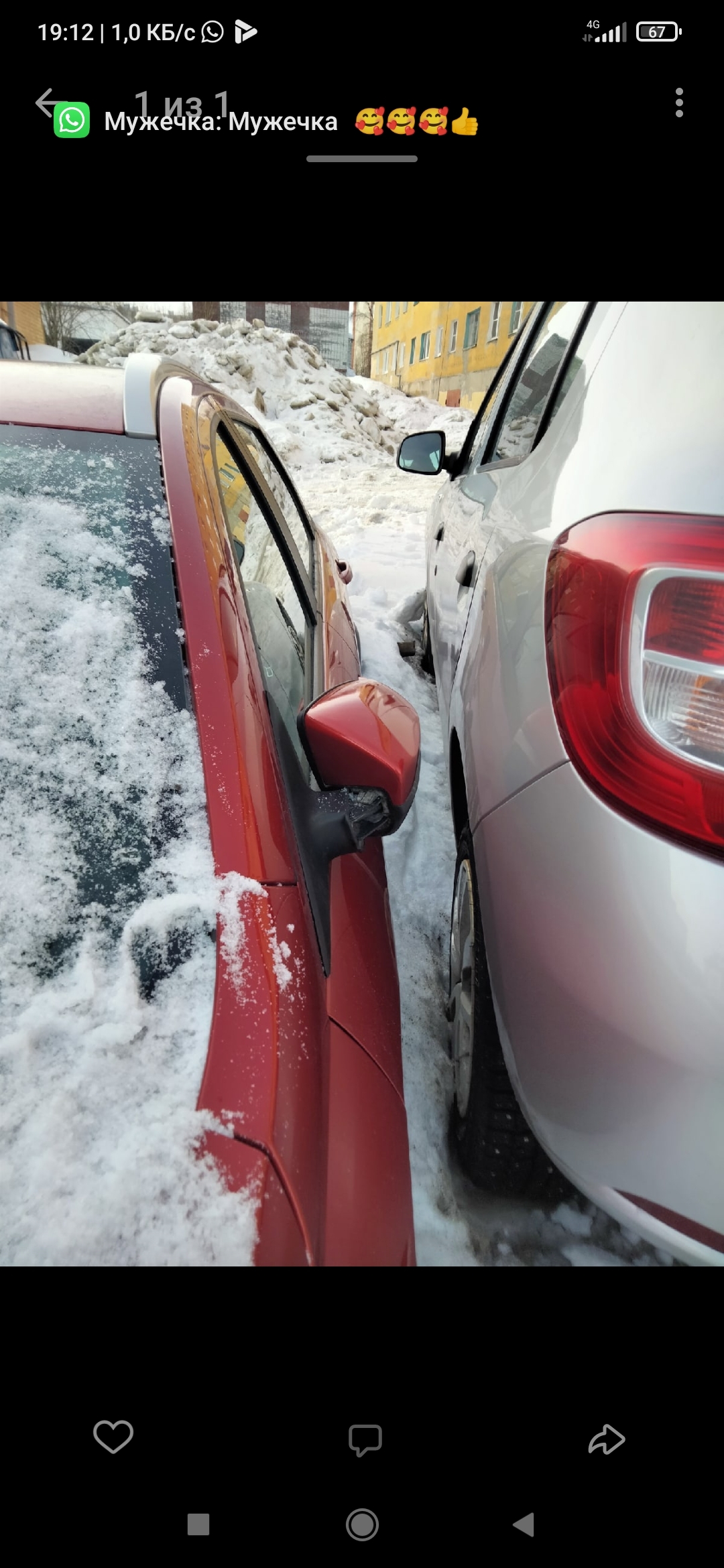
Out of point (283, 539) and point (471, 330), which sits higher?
point (471, 330)

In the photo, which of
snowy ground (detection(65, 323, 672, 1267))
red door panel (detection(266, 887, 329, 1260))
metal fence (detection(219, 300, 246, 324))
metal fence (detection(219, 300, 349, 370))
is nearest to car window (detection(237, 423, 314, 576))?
snowy ground (detection(65, 323, 672, 1267))

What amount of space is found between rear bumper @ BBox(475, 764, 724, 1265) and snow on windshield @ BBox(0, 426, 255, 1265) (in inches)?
18.1

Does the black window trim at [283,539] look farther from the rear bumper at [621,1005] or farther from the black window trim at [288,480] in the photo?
the rear bumper at [621,1005]

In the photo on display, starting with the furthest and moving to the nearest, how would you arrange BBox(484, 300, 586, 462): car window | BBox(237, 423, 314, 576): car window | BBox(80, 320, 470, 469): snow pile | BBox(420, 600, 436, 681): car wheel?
1. BBox(80, 320, 470, 469): snow pile
2. BBox(420, 600, 436, 681): car wheel
3. BBox(237, 423, 314, 576): car window
4. BBox(484, 300, 586, 462): car window

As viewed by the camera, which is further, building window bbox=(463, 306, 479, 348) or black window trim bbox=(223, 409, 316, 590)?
building window bbox=(463, 306, 479, 348)

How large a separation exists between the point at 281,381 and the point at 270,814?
15954 mm

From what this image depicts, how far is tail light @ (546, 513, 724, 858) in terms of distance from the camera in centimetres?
85

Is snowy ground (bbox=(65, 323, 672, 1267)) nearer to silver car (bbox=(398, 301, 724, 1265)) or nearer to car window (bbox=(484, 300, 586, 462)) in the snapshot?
silver car (bbox=(398, 301, 724, 1265))
